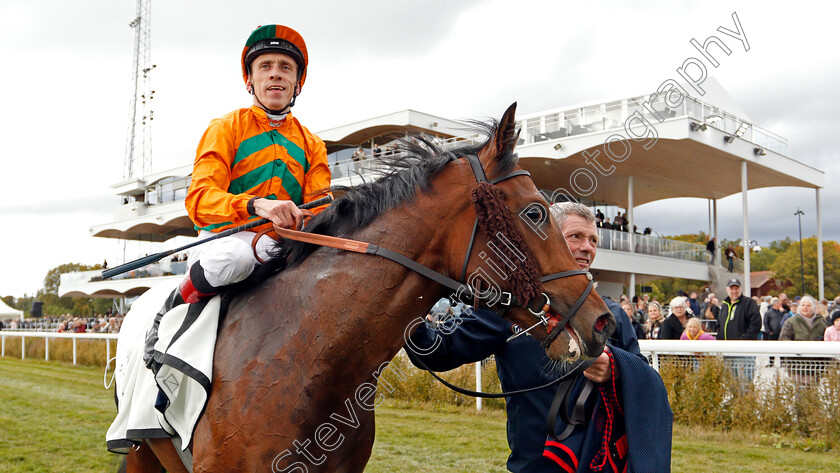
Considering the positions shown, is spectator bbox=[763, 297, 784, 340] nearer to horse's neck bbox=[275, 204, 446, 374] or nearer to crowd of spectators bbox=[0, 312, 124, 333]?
horse's neck bbox=[275, 204, 446, 374]

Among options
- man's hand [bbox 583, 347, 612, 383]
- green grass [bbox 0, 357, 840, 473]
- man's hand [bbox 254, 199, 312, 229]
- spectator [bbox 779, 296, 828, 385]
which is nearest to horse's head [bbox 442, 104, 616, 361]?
man's hand [bbox 583, 347, 612, 383]

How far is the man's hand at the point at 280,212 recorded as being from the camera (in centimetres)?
211

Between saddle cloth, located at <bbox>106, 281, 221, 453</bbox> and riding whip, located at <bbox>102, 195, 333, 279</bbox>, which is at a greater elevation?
riding whip, located at <bbox>102, 195, 333, 279</bbox>

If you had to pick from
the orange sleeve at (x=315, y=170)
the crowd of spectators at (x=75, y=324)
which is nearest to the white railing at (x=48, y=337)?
the crowd of spectators at (x=75, y=324)

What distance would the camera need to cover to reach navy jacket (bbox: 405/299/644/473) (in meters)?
2.41

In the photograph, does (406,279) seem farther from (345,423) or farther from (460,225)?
(345,423)

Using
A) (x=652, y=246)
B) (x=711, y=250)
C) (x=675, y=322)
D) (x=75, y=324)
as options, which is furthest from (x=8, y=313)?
(x=675, y=322)

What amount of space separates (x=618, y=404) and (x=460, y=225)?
35.1 inches

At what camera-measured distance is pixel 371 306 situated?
192 cm

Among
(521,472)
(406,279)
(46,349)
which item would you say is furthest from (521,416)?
(46,349)

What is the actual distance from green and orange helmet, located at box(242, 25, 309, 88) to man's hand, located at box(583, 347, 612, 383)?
1.66 metres

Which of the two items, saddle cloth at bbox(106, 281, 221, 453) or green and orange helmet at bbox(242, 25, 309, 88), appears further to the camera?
green and orange helmet at bbox(242, 25, 309, 88)

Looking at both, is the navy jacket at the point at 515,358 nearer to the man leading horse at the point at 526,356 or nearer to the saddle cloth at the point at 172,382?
the man leading horse at the point at 526,356

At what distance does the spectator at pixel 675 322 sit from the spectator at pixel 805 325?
3.93 ft
